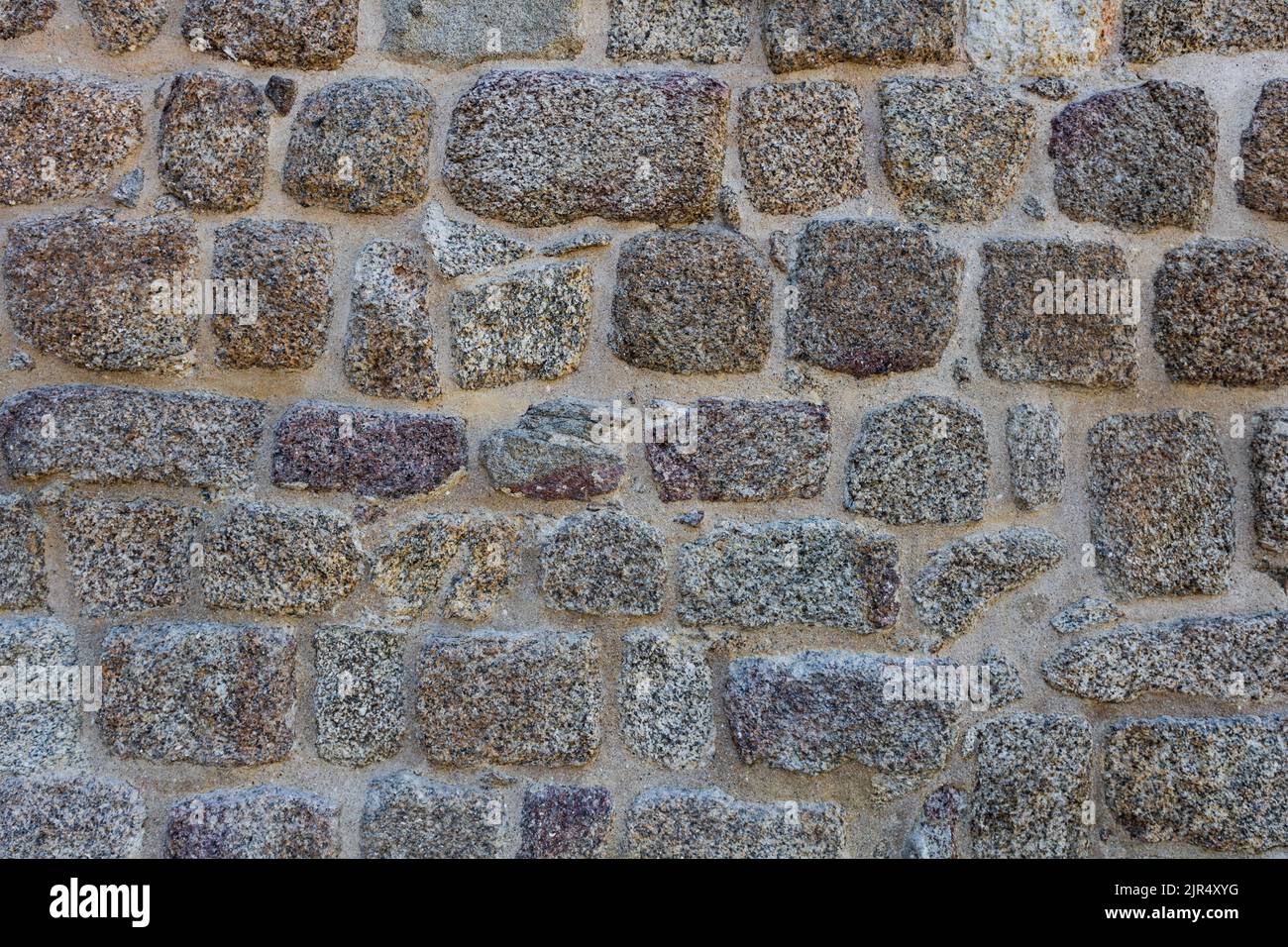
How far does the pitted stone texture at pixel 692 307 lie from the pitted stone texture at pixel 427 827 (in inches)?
37.4

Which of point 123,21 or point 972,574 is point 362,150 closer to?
point 123,21

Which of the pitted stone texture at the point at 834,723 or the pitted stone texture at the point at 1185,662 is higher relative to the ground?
the pitted stone texture at the point at 1185,662

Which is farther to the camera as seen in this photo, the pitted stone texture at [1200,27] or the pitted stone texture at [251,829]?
the pitted stone texture at [1200,27]

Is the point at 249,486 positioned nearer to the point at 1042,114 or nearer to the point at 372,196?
the point at 372,196

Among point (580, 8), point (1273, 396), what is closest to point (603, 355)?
point (580, 8)

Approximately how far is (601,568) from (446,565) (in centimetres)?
31

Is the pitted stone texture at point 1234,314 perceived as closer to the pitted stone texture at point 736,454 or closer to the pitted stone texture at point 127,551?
the pitted stone texture at point 736,454

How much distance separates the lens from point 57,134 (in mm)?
2246

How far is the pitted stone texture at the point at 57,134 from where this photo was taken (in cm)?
224

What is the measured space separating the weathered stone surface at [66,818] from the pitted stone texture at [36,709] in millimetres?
41

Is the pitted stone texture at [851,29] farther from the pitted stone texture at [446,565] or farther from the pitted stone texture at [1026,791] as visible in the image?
the pitted stone texture at [1026,791]

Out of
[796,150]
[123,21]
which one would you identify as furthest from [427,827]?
[123,21]

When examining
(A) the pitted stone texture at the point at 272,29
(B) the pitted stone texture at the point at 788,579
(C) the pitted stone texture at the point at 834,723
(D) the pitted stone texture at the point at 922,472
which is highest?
(A) the pitted stone texture at the point at 272,29

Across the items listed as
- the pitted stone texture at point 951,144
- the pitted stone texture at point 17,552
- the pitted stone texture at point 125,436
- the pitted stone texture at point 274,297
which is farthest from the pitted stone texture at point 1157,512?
the pitted stone texture at point 17,552
